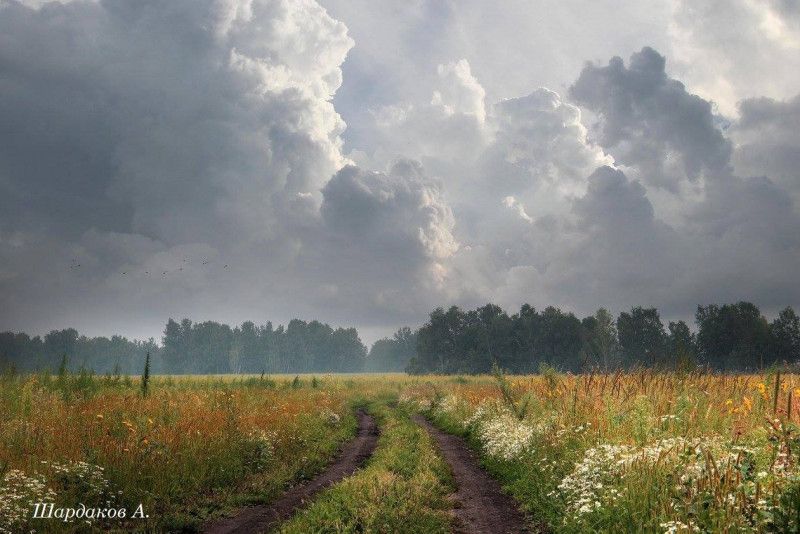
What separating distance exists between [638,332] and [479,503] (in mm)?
126524

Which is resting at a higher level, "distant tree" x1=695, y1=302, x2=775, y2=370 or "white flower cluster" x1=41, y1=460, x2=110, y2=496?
"distant tree" x1=695, y1=302, x2=775, y2=370

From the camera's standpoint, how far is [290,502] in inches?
423

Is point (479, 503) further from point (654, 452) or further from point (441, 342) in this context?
point (441, 342)

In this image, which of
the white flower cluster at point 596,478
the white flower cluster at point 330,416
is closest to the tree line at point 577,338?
the white flower cluster at point 330,416

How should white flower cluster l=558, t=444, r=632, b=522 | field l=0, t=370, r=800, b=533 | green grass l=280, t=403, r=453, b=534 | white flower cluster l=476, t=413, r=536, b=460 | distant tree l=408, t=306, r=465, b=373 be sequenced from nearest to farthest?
field l=0, t=370, r=800, b=533, white flower cluster l=558, t=444, r=632, b=522, green grass l=280, t=403, r=453, b=534, white flower cluster l=476, t=413, r=536, b=460, distant tree l=408, t=306, r=465, b=373

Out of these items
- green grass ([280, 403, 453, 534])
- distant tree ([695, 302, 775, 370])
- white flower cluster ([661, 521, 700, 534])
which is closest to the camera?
white flower cluster ([661, 521, 700, 534])

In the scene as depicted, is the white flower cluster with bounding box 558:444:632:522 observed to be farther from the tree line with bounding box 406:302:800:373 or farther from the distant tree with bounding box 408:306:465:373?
the distant tree with bounding box 408:306:465:373

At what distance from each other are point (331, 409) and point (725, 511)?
22.4 m

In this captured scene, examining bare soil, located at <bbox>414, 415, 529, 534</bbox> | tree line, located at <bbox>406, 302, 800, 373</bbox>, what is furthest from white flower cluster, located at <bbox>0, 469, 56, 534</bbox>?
tree line, located at <bbox>406, 302, 800, 373</bbox>

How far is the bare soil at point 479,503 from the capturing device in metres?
8.70

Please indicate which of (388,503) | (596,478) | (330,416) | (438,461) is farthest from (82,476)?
(330,416)

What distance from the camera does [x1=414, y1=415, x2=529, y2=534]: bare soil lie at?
28.5 ft

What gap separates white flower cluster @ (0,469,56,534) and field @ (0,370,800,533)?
4 centimetres

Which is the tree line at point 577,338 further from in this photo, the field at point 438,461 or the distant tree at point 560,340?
the field at point 438,461
